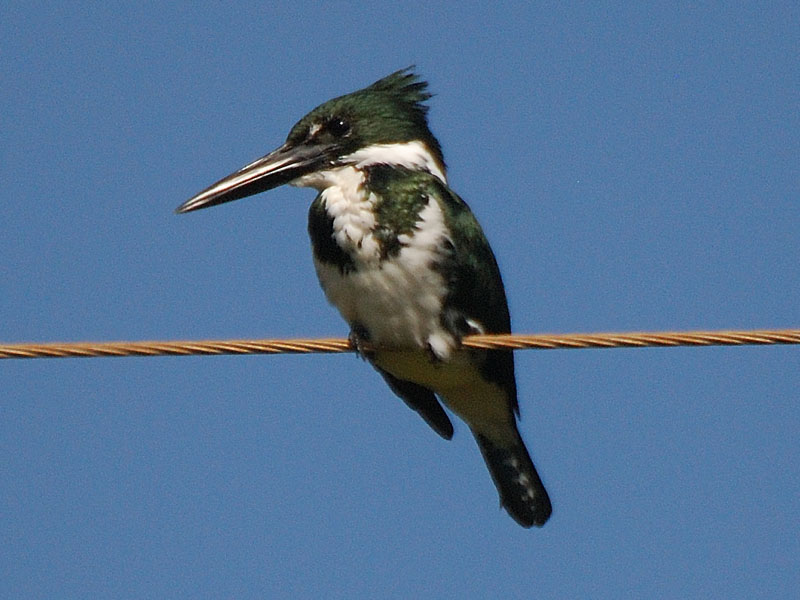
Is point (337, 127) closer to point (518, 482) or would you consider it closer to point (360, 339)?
point (360, 339)

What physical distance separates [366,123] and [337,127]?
0.10 meters

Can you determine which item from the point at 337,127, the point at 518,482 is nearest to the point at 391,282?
the point at 337,127

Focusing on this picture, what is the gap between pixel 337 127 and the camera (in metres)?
4.23

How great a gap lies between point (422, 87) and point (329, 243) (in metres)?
0.93

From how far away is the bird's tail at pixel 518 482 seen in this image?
449 cm

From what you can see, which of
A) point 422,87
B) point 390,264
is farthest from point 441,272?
point 422,87

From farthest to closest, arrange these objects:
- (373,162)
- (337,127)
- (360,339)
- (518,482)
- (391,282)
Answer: (518,482)
(337,127)
(373,162)
(360,339)
(391,282)

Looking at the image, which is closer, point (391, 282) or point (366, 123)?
point (391, 282)

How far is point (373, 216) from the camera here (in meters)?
3.80

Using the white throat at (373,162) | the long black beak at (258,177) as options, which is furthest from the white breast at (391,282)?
the long black beak at (258,177)

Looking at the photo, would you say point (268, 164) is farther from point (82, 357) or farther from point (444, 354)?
point (82, 357)

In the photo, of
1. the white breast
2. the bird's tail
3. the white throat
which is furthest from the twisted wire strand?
the bird's tail

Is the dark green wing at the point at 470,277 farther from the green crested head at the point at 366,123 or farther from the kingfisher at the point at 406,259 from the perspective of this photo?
the green crested head at the point at 366,123

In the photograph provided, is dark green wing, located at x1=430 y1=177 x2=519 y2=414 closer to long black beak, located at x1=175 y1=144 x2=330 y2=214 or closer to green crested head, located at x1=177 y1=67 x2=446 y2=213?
green crested head, located at x1=177 y1=67 x2=446 y2=213
